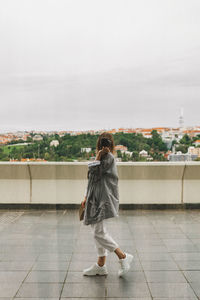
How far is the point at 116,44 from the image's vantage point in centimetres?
604

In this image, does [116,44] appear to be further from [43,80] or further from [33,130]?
[33,130]

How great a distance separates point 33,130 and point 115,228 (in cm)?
220

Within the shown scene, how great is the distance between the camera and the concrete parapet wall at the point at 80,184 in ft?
22.0

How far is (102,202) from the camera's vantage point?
333 centimetres

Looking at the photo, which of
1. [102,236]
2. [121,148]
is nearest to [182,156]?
[121,148]

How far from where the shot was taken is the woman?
3.32 m

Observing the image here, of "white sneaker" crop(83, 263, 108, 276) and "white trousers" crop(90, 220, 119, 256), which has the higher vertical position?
"white trousers" crop(90, 220, 119, 256)

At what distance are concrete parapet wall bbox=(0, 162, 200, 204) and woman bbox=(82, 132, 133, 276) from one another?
3274mm

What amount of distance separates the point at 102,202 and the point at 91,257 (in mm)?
993

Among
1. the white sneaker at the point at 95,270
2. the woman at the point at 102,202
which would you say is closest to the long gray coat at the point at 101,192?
the woman at the point at 102,202

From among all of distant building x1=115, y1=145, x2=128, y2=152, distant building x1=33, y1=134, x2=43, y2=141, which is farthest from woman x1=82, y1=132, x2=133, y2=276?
distant building x1=33, y1=134, x2=43, y2=141

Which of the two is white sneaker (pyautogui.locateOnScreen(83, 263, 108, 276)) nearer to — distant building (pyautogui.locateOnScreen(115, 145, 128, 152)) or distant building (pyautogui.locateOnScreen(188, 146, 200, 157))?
distant building (pyautogui.locateOnScreen(115, 145, 128, 152))

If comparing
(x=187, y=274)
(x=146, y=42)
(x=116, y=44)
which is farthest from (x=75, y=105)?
(x=187, y=274)

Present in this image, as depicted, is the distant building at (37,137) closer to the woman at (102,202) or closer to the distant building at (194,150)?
the woman at (102,202)
